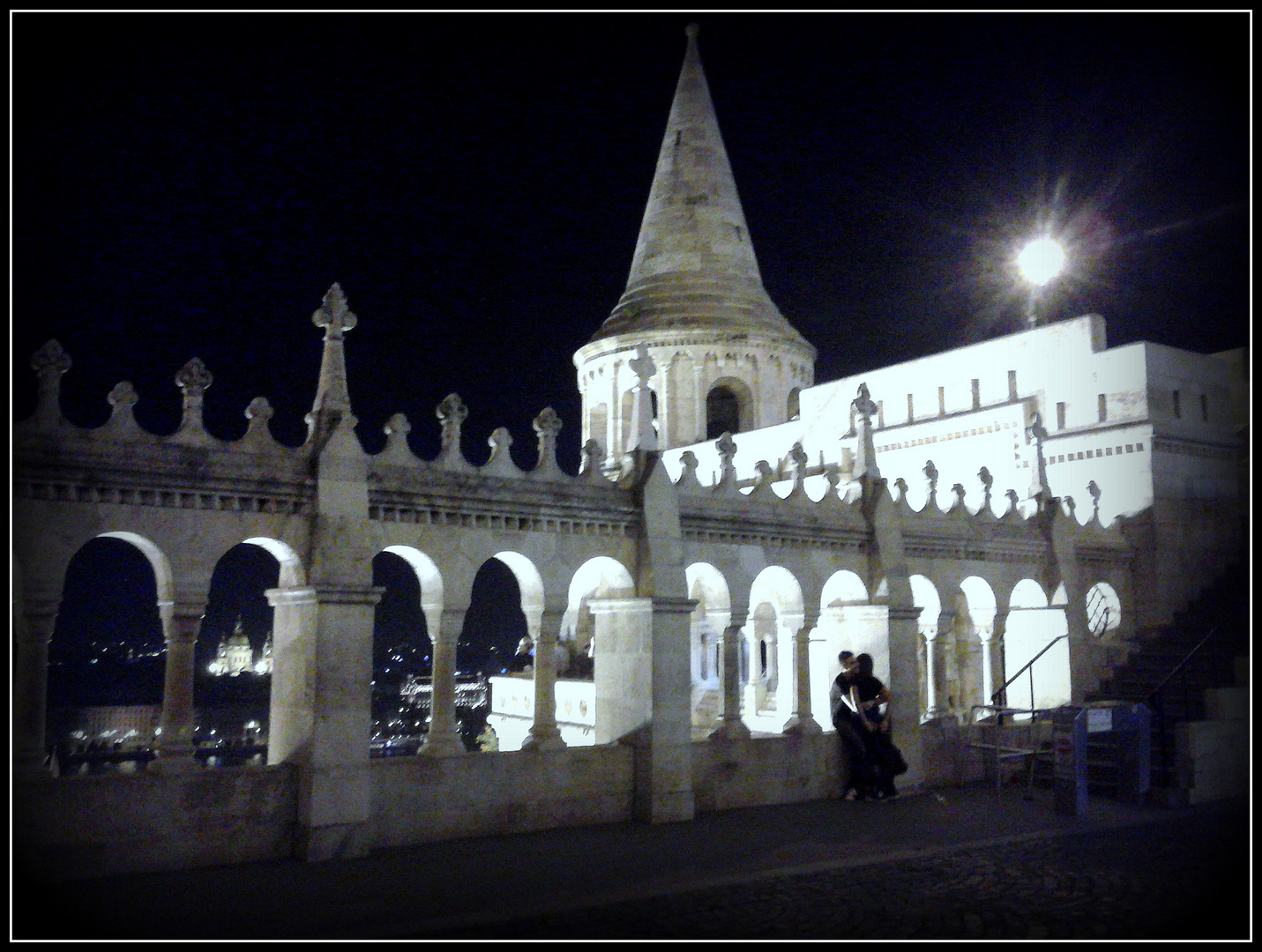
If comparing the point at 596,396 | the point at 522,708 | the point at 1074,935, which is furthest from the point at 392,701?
the point at 1074,935

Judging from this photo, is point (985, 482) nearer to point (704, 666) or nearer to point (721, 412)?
point (704, 666)

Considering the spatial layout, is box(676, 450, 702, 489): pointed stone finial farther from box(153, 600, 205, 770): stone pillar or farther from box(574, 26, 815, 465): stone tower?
box(574, 26, 815, 465): stone tower

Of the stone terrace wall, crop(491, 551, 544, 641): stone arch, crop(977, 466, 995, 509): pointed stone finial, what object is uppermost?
crop(977, 466, 995, 509): pointed stone finial

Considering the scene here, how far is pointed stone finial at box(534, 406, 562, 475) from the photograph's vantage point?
1221 cm

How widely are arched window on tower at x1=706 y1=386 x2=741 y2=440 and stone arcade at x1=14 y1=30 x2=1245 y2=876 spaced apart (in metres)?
7.39

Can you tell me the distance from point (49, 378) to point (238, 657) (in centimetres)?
4213

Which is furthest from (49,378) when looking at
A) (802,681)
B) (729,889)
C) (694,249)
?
(694,249)

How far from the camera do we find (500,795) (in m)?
11.3

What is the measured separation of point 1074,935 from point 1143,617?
1188 cm

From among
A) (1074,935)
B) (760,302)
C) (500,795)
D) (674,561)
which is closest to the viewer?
(1074,935)

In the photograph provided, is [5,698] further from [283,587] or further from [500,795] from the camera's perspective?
[500,795]

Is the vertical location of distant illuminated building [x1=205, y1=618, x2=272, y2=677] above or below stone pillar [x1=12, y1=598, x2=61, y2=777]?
below

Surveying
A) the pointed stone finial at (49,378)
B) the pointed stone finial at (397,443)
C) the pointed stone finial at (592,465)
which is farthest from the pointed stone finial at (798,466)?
the pointed stone finial at (49,378)

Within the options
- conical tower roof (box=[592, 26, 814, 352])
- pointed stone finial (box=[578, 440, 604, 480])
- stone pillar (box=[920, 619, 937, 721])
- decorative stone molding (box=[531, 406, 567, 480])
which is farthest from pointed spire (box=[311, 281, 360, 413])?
conical tower roof (box=[592, 26, 814, 352])
